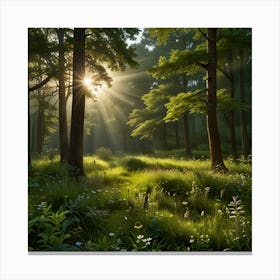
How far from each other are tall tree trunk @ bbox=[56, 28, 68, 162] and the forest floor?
219 millimetres

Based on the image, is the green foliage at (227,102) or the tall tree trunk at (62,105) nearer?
the green foliage at (227,102)

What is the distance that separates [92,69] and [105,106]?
2.11 ft

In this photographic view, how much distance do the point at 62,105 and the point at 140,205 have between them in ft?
6.22

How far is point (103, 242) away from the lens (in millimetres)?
4137

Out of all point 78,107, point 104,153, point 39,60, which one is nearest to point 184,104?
point 104,153

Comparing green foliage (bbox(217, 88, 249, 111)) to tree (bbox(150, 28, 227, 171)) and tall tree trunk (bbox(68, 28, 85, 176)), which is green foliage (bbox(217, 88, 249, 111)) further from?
tall tree trunk (bbox(68, 28, 85, 176))

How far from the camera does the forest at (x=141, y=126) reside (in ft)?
14.6

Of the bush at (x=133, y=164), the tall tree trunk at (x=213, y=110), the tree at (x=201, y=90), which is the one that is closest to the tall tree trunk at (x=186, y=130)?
the tree at (x=201, y=90)

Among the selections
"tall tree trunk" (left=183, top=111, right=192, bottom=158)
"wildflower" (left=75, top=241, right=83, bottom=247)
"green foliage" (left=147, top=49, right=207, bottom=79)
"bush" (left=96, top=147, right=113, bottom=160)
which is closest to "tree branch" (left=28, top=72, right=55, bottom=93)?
"bush" (left=96, top=147, right=113, bottom=160)

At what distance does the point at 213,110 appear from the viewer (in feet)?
15.6

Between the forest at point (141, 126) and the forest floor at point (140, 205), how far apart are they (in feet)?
0.05

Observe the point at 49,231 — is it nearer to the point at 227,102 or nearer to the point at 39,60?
the point at 39,60

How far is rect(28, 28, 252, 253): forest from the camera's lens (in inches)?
175

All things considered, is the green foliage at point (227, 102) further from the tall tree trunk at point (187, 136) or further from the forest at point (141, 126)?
the tall tree trunk at point (187, 136)
